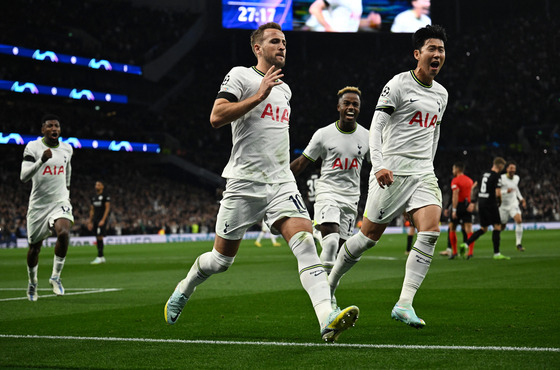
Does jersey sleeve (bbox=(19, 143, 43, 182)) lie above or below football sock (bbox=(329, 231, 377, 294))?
above

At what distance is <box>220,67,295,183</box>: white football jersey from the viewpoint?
22.0 ft

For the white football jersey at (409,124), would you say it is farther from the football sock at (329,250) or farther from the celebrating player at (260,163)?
the football sock at (329,250)

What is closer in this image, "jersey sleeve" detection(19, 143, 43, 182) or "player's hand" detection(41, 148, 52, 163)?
"player's hand" detection(41, 148, 52, 163)

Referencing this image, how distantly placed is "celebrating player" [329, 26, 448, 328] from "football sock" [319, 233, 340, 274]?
148 centimetres

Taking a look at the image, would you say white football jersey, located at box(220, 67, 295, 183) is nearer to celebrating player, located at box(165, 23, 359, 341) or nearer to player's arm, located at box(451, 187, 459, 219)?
celebrating player, located at box(165, 23, 359, 341)

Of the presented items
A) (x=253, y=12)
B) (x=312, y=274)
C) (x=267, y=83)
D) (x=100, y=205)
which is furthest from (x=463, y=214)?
(x=253, y=12)

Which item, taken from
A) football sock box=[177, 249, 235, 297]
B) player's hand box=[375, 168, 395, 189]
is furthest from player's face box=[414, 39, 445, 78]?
football sock box=[177, 249, 235, 297]

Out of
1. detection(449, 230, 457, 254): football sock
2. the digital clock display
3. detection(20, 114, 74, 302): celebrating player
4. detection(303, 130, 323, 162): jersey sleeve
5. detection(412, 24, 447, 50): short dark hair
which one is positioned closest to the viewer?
detection(412, 24, 447, 50): short dark hair

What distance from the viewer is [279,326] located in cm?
769

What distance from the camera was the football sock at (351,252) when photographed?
317 inches

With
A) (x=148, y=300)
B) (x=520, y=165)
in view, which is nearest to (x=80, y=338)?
(x=148, y=300)

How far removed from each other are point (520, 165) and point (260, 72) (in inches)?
1838

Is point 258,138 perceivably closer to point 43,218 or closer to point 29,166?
point 29,166

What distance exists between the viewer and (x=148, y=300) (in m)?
10.8
